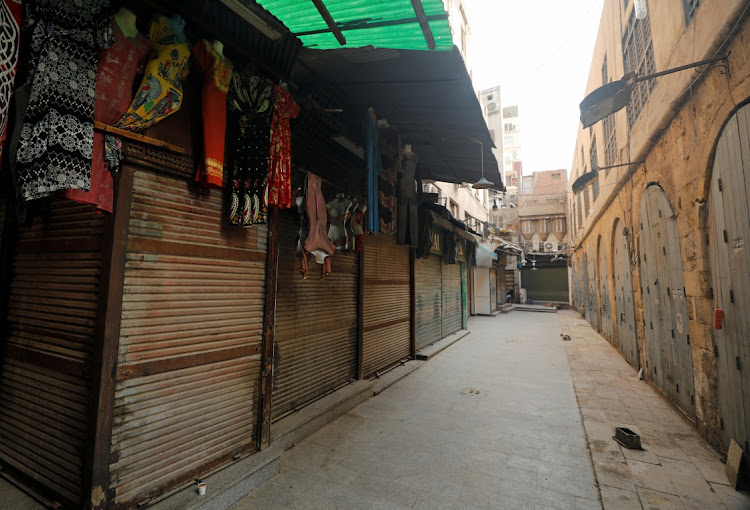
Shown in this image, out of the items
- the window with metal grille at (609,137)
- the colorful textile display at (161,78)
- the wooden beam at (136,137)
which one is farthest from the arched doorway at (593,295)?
the colorful textile display at (161,78)

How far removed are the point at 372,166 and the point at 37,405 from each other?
4737mm

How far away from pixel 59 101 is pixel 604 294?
15491mm

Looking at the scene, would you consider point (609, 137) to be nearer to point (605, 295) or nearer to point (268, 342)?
point (605, 295)

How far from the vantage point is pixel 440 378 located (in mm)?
7387

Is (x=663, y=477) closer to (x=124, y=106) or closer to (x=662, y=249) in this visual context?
(x=662, y=249)

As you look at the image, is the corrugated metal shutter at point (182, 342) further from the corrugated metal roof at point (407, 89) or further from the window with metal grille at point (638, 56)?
the window with metal grille at point (638, 56)

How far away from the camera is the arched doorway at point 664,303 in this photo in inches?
206

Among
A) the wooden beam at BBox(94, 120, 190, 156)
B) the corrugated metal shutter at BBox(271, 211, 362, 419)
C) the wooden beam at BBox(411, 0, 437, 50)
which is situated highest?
the wooden beam at BBox(411, 0, 437, 50)

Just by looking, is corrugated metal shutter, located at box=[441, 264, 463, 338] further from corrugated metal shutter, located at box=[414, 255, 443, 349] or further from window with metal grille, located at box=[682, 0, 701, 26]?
window with metal grille, located at box=[682, 0, 701, 26]

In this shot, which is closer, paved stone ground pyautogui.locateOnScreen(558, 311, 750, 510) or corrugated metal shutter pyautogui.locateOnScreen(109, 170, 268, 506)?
corrugated metal shutter pyautogui.locateOnScreen(109, 170, 268, 506)

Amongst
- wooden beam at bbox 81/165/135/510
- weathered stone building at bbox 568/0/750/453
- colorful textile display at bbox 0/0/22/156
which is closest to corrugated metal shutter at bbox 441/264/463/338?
weathered stone building at bbox 568/0/750/453

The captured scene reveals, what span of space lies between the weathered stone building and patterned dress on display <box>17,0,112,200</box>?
5759 millimetres

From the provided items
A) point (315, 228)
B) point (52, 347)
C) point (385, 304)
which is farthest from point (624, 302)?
point (52, 347)

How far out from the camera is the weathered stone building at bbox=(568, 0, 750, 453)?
11.5ft
